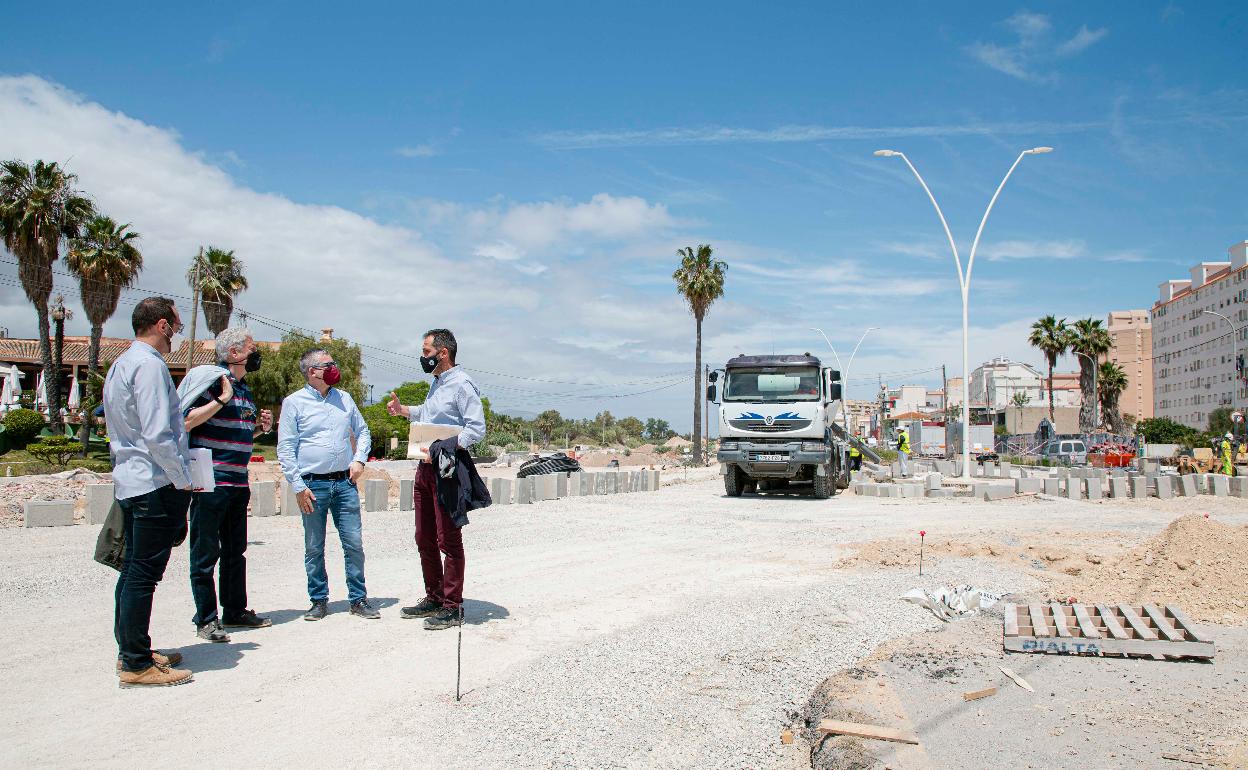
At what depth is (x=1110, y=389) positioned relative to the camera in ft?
245

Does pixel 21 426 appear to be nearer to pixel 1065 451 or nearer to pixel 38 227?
pixel 38 227

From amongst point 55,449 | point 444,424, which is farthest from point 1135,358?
point 444,424

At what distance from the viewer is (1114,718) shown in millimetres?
4418

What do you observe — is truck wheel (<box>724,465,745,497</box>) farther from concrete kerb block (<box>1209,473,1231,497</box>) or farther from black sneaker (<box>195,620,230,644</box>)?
black sneaker (<box>195,620,230,644</box>)

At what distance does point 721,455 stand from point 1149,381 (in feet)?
399

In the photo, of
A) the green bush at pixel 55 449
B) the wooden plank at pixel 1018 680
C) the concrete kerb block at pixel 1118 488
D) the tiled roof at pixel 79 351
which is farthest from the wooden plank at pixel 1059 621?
the tiled roof at pixel 79 351

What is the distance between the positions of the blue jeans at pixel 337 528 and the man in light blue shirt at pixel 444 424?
51cm

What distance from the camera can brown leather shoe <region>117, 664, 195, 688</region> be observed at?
4.55 m

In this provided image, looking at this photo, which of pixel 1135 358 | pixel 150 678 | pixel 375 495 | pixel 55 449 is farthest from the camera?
pixel 1135 358

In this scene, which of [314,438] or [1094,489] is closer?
[314,438]

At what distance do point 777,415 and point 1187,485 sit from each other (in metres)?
11.4

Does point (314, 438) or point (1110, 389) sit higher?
point (1110, 389)

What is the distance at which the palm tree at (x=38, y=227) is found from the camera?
115 feet

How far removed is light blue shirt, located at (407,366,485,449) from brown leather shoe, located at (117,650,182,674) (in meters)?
2.01
